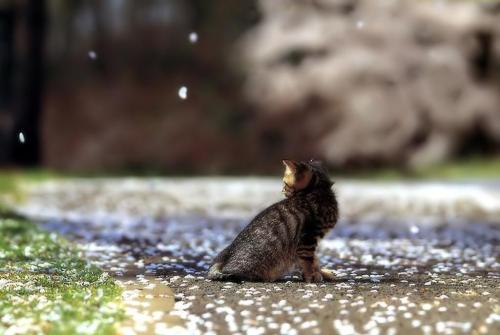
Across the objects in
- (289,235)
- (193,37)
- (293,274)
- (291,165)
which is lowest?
(293,274)

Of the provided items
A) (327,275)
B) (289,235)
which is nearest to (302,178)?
(289,235)

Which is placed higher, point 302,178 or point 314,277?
point 302,178

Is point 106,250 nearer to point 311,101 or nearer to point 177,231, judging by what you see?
point 177,231

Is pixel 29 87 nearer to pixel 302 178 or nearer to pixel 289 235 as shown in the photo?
pixel 302 178

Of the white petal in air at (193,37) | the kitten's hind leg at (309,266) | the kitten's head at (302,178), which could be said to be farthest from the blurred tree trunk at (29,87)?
the kitten's hind leg at (309,266)

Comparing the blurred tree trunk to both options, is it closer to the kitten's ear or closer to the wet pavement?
the wet pavement

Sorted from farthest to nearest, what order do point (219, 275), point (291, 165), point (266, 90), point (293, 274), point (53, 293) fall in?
point (266, 90), point (293, 274), point (291, 165), point (219, 275), point (53, 293)
